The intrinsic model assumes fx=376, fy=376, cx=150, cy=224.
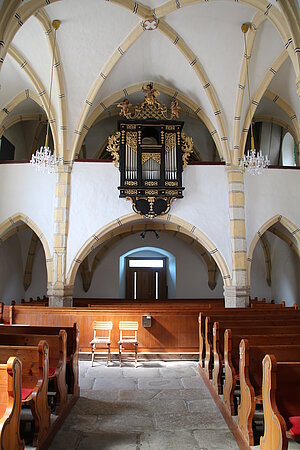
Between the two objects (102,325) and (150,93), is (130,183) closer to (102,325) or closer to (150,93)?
(150,93)

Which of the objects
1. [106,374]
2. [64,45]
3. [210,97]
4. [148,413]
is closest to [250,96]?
[210,97]

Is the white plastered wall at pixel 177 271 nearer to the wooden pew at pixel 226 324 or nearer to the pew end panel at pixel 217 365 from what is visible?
the wooden pew at pixel 226 324

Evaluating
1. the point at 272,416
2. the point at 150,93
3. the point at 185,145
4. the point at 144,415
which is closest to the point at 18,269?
the point at 185,145

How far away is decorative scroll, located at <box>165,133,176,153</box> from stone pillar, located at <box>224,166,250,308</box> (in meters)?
2.13

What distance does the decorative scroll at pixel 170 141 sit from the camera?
12664mm

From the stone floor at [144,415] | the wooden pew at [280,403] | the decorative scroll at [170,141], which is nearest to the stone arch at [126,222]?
the decorative scroll at [170,141]

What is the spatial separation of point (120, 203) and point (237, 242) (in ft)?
13.6

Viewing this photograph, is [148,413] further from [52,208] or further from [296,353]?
[52,208]

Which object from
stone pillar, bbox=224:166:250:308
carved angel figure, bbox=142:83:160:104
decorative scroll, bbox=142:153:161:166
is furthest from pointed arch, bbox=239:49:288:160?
carved angel figure, bbox=142:83:160:104

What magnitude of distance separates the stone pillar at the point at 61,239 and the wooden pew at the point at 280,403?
9.20m

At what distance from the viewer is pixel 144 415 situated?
215 inches

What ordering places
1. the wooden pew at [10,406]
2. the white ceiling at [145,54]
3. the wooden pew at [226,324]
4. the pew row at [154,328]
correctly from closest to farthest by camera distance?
1. the wooden pew at [10,406]
2. the wooden pew at [226,324]
3. the pew row at [154,328]
4. the white ceiling at [145,54]

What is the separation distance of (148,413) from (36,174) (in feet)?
31.1

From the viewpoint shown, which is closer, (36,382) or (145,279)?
(36,382)
